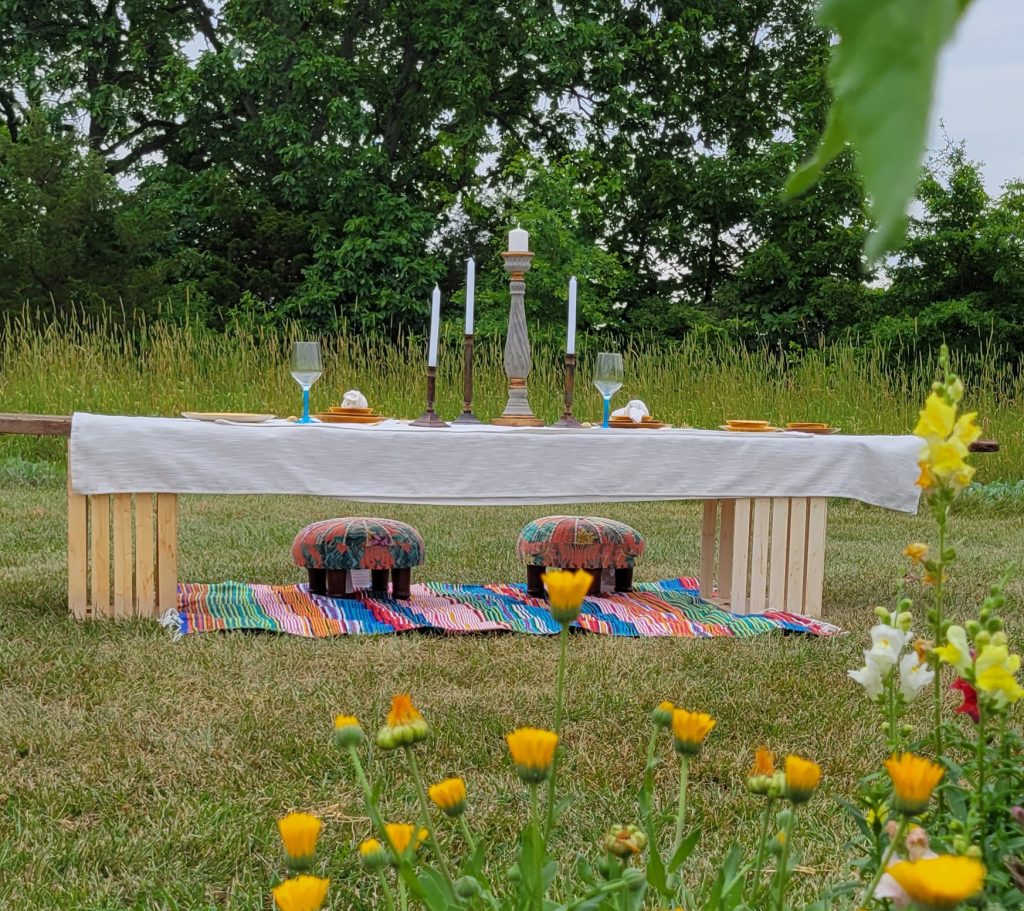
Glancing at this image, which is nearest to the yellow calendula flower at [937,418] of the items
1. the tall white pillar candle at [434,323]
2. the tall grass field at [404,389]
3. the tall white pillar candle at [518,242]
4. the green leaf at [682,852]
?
the green leaf at [682,852]

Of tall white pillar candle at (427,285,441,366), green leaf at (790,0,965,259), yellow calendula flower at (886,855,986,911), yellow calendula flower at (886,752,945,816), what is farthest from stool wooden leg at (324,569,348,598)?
green leaf at (790,0,965,259)

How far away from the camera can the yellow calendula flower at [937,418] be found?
0.69 metres

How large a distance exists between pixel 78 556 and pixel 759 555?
71.4 inches

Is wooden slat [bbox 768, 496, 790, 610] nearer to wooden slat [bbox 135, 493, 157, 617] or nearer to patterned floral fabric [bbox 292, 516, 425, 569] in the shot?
patterned floral fabric [bbox 292, 516, 425, 569]

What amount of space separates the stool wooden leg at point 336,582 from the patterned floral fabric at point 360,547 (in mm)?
96

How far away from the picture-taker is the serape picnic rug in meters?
2.85

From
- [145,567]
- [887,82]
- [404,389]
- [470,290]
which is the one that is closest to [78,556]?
[145,567]

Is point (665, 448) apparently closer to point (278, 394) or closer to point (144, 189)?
point (278, 394)

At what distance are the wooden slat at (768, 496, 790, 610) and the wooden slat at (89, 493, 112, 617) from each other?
1.77 m

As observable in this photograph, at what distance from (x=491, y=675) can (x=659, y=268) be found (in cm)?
1075

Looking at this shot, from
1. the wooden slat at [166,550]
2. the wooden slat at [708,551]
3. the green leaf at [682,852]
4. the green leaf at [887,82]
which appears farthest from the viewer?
the wooden slat at [708,551]

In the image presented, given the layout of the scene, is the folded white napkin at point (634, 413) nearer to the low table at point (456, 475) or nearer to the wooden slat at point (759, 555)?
the low table at point (456, 475)

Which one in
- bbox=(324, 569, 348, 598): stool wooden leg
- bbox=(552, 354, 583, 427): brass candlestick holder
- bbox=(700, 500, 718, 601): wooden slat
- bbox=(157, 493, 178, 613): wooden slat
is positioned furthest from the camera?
bbox=(700, 500, 718, 601): wooden slat

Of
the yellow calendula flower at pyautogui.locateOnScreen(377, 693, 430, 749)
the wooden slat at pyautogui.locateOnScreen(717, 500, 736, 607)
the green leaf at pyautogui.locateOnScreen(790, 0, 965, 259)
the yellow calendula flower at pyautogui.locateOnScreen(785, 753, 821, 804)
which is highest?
the green leaf at pyautogui.locateOnScreen(790, 0, 965, 259)
